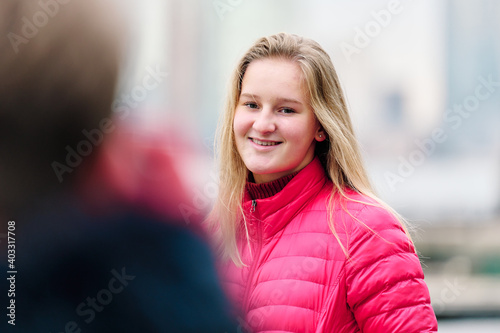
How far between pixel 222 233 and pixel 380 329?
439 mm

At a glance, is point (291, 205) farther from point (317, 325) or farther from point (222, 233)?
point (317, 325)

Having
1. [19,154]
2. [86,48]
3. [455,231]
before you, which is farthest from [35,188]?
[455,231]

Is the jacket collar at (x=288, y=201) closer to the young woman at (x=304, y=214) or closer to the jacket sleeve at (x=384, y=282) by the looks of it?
the young woman at (x=304, y=214)

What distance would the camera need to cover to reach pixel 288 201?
154 cm

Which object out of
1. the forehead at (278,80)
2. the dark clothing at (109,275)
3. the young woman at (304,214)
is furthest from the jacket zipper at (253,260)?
the dark clothing at (109,275)

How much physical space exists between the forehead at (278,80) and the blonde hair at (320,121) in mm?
16

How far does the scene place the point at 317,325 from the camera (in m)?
1.34

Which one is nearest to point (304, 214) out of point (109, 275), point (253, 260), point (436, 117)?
point (253, 260)

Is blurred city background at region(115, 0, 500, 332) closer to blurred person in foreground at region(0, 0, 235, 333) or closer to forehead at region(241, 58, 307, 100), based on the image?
forehead at region(241, 58, 307, 100)

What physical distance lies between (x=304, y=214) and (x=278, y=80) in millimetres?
339

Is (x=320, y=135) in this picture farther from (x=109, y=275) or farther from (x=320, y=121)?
(x=109, y=275)

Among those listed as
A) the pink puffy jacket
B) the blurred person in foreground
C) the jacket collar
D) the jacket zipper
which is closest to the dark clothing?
the blurred person in foreground

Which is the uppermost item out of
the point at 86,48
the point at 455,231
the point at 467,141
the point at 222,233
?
the point at 86,48

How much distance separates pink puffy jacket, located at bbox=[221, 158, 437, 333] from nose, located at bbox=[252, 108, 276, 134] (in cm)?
24
